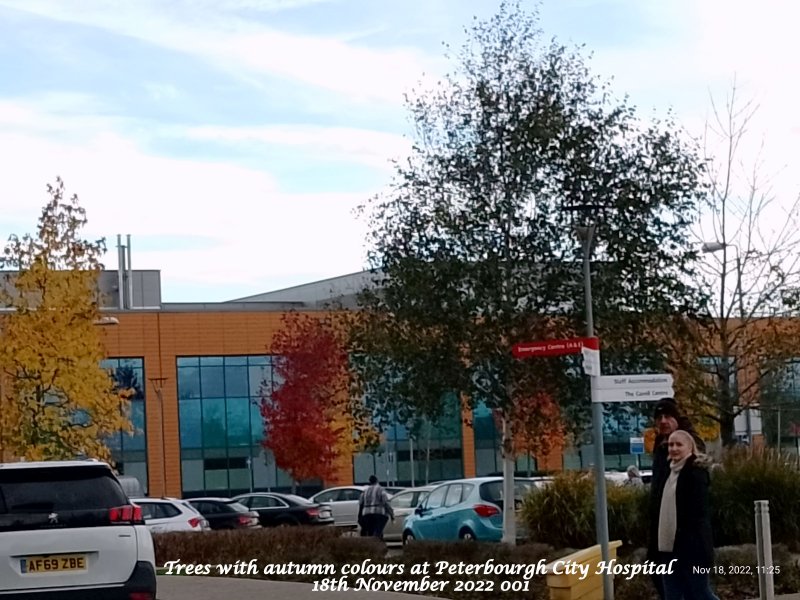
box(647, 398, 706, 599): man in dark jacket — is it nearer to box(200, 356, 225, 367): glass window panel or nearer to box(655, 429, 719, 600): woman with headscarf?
box(655, 429, 719, 600): woman with headscarf

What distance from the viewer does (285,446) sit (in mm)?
52062

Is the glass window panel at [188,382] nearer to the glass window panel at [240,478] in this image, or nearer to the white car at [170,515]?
the glass window panel at [240,478]

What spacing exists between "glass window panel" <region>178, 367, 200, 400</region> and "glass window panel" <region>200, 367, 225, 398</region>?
221mm

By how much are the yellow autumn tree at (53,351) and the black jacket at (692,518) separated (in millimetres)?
24465

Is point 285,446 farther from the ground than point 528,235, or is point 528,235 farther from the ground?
point 528,235

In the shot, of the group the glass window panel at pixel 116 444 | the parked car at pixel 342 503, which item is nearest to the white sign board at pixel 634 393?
the parked car at pixel 342 503

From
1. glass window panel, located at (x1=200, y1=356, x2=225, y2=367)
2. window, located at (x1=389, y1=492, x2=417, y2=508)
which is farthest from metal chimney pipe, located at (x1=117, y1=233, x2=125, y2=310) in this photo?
window, located at (x1=389, y1=492, x2=417, y2=508)

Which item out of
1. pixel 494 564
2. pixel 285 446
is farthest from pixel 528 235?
pixel 285 446

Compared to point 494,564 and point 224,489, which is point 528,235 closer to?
point 494,564

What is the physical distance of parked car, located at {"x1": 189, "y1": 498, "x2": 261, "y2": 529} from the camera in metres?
35.0

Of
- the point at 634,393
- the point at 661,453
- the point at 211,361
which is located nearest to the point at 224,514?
the point at 634,393

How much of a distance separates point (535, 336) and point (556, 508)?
8.50ft

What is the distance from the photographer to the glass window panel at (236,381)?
61344 mm

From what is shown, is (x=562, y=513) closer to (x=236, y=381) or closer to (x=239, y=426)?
(x=239, y=426)
